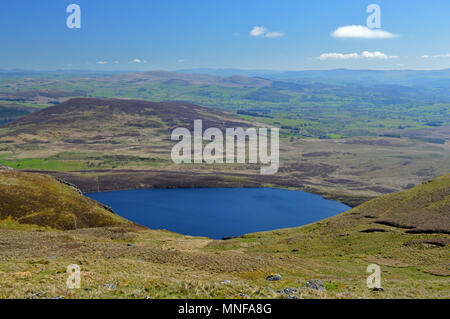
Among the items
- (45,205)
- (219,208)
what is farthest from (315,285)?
(219,208)

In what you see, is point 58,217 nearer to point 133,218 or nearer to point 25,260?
point 25,260

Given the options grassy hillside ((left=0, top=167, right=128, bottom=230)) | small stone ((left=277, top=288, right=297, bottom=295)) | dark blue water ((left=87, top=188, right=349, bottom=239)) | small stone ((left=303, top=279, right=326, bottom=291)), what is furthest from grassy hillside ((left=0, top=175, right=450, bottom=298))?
dark blue water ((left=87, top=188, right=349, bottom=239))

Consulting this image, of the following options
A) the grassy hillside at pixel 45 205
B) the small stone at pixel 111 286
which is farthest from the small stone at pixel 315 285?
the grassy hillside at pixel 45 205

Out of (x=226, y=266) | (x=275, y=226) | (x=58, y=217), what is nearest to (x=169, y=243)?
(x=226, y=266)

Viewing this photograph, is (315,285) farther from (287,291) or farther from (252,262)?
(252,262)

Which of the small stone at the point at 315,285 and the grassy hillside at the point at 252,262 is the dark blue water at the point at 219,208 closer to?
the grassy hillside at the point at 252,262

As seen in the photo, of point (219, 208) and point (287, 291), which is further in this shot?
point (219, 208)
